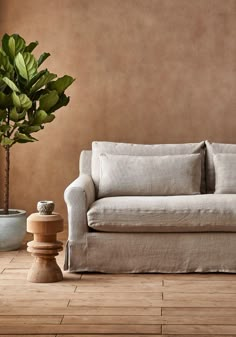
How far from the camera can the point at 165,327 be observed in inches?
128

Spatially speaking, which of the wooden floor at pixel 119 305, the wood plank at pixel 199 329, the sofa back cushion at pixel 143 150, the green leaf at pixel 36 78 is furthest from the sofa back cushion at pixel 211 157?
the wood plank at pixel 199 329

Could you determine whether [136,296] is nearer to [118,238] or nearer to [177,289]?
[177,289]

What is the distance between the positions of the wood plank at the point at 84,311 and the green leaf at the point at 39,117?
178cm

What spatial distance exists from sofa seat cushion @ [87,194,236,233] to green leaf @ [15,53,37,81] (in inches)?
47.5

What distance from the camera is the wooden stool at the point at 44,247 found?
4141mm

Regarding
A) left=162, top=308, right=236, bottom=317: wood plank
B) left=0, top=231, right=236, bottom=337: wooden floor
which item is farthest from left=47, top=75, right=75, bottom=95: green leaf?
left=162, top=308, right=236, bottom=317: wood plank

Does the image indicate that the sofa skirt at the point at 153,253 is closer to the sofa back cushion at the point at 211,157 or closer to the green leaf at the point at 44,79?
the sofa back cushion at the point at 211,157

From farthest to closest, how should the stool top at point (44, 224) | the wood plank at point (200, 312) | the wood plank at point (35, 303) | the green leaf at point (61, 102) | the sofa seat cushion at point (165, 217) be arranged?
the green leaf at point (61, 102) < the sofa seat cushion at point (165, 217) < the stool top at point (44, 224) < the wood plank at point (35, 303) < the wood plank at point (200, 312)

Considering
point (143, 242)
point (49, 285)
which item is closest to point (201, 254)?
point (143, 242)

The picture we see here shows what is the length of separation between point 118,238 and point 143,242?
0.17m

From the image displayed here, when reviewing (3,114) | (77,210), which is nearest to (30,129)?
(3,114)

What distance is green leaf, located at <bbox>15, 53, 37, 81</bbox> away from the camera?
491 cm

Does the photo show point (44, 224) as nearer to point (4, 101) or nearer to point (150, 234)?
point (150, 234)

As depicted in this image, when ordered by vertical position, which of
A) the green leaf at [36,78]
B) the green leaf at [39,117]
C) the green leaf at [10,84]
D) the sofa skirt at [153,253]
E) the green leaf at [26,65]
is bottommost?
the sofa skirt at [153,253]
